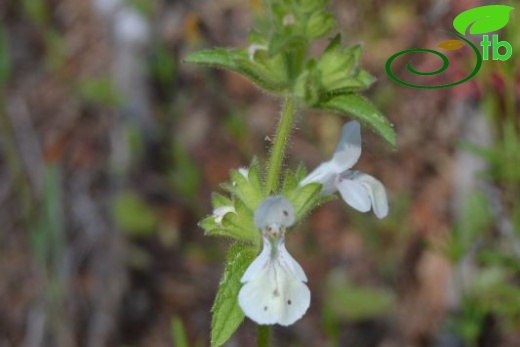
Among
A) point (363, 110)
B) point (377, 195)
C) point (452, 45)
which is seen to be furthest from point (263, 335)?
point (452, 45)

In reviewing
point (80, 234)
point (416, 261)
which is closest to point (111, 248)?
point (80, 234)

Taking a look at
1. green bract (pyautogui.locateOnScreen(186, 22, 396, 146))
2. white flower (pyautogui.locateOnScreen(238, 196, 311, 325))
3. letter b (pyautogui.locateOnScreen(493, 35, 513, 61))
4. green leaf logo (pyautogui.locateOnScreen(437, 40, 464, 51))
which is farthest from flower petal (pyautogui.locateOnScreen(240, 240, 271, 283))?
green leaf logo (pyautogui.locateOnScreen(437, 40, 464, 51))

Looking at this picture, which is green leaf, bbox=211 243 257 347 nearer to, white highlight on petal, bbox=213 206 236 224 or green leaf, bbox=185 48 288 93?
white highlight on petal, bbox=213 206 236 224

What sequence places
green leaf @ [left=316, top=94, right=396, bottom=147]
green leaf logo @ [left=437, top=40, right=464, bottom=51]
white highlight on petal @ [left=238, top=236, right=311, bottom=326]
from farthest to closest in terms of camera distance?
green leaf logo @ [left=437, top=40, right=464, bottom=51] → green leaf @ [left=316, top=94, right=396, bottom=147] → white highlight on petal @ [left=238, top=236, right=311, bottom=326]

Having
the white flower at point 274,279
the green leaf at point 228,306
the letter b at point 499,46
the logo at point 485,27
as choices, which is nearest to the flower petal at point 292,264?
the white flower at point 274,279

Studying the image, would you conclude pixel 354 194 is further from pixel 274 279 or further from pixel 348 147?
pixel 274 279

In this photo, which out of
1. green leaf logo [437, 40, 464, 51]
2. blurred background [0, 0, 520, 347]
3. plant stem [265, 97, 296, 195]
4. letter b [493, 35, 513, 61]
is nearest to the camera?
plant stem [265, 97, 296, 195]

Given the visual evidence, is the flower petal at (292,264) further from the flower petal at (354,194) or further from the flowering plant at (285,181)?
the flower petal at (354,194)
